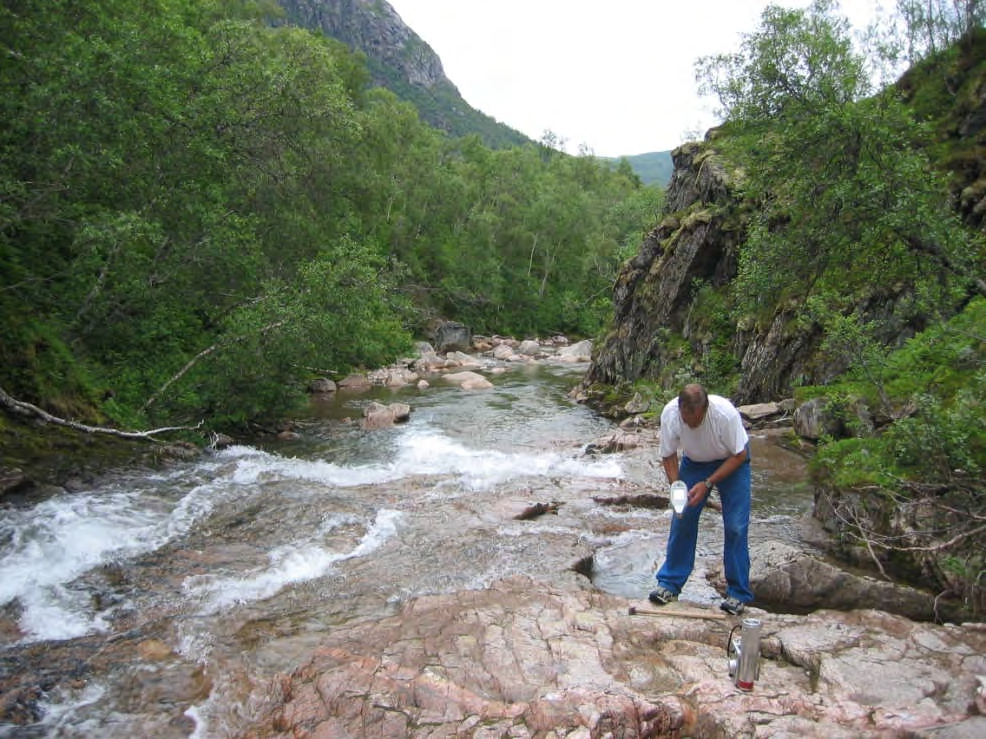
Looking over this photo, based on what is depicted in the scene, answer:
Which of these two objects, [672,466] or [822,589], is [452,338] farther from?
[672,466]

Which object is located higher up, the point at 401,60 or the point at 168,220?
the point at 401,60

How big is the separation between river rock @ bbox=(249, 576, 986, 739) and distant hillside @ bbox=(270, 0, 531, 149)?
513 ft

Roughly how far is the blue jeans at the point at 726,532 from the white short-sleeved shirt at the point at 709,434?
17cm

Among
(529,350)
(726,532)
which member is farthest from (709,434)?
(529,350)

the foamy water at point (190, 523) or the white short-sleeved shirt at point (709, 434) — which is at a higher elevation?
the white short-sleeved shirt at point (709, 434)

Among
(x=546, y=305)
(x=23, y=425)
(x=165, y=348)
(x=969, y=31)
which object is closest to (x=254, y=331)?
(x=165, y=348)

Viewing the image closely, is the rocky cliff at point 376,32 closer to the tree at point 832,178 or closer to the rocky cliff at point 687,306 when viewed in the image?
the rocky cliff at point 687,306

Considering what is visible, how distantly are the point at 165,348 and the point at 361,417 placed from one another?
6.45m

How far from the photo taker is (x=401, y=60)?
176625mm

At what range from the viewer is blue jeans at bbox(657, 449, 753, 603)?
19.3 feet

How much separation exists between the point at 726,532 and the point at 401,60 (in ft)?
635

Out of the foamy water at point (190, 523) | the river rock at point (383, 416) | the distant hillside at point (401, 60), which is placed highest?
the distant hillside at point (401, 60)

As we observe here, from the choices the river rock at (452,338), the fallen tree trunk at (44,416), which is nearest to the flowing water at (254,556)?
the fallen tree trunk at (44,416)

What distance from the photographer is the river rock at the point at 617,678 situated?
13.5ft
